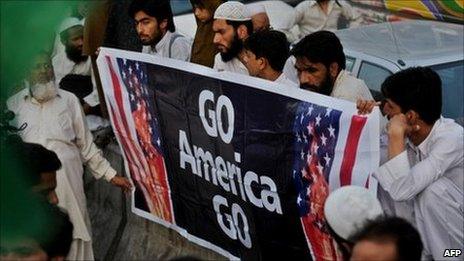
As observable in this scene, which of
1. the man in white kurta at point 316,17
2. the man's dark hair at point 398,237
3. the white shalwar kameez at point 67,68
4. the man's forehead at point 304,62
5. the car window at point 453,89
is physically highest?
the man's dark hair at point 398,237

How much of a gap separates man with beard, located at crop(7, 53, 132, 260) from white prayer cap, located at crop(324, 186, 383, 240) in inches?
97.6

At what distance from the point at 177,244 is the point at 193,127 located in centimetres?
98

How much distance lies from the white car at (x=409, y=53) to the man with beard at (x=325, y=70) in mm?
2033

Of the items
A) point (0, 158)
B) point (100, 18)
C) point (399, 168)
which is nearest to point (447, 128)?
point (399, 168)

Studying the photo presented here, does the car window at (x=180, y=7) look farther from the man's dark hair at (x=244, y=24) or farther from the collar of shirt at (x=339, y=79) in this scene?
the collar of shirt at (x=339, y=79)

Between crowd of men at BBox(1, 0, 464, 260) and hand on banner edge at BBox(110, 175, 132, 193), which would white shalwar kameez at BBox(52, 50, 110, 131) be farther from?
hand on banner edge at BBox(110, 175, 132, 193)

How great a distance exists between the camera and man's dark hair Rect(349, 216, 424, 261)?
3164 millimetres

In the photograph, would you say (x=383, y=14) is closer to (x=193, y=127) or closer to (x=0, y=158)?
(x=193, y=127)

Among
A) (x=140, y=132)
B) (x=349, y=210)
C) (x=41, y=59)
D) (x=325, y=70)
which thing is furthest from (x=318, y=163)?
(x=41, y=59)

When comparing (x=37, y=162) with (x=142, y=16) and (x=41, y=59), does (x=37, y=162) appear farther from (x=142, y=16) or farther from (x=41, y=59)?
(x=142, y=16)

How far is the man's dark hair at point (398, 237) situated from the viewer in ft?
10.4

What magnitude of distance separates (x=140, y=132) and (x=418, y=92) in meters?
2.38

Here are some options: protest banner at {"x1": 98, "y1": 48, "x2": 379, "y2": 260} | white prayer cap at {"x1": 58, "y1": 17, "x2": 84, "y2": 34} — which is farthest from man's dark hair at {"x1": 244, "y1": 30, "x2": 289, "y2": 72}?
white prayer cap at {"x1": 58, "y1": 17, "x2": 84, "y2": 34}

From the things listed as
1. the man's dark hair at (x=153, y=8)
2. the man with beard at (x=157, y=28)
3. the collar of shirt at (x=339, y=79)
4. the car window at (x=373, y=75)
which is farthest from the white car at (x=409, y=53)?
the collar of shirt at (x=339, y=79)
